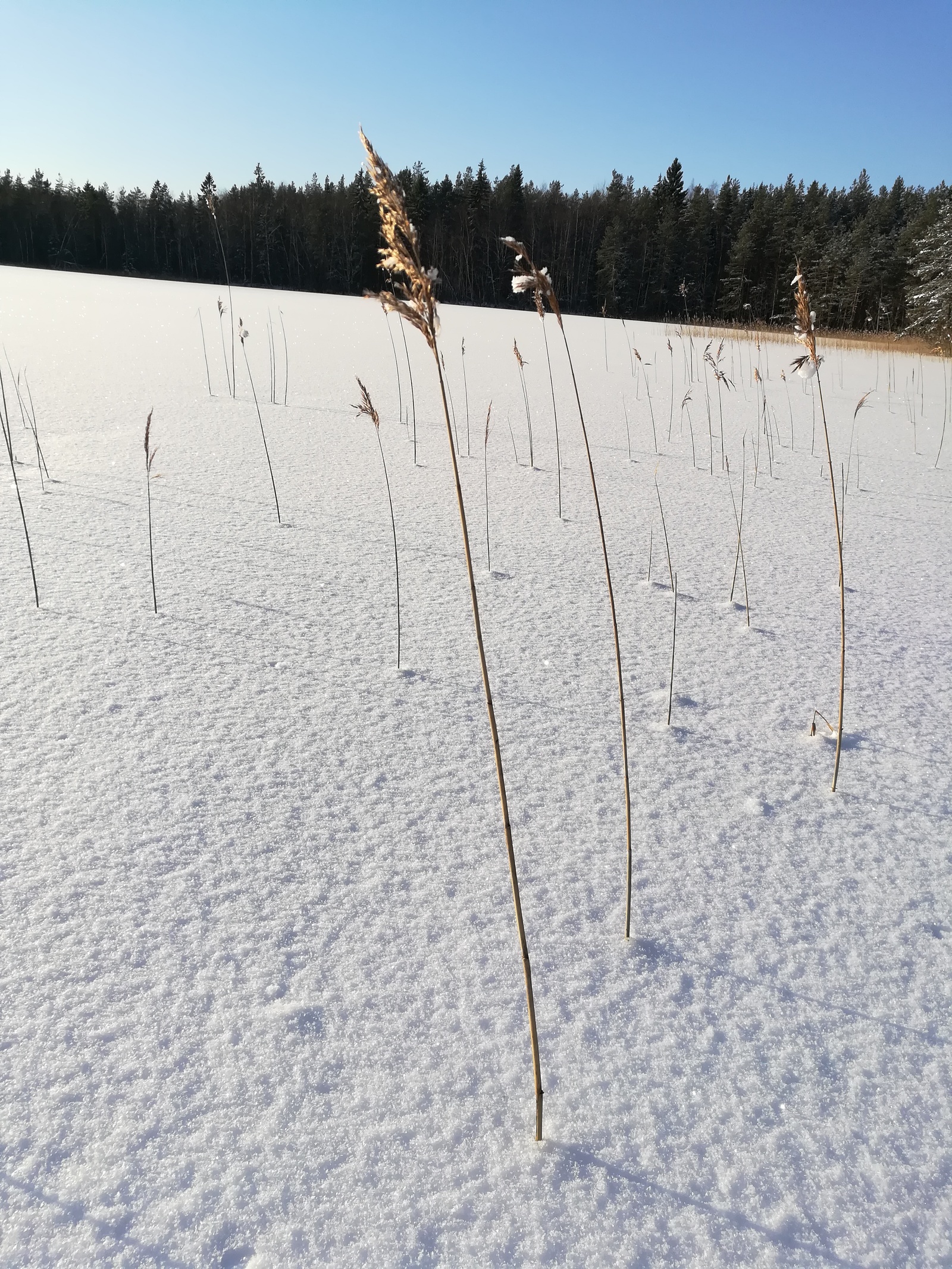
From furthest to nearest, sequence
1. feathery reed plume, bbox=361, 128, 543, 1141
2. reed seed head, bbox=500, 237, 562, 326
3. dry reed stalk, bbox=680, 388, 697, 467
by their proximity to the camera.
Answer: dry reed stalk, bbox=680, 388, 697, 467, reed seed head, bbox=500, 237, 562, 326, feathery reed plume, bbox=361, 128, 543, 1141

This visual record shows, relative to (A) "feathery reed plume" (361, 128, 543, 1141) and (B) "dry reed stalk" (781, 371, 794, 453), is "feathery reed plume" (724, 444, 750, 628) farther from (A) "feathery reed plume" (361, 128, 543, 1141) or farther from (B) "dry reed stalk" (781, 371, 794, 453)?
(A) "feathery reed plume" (361, 128, 543, 1141)

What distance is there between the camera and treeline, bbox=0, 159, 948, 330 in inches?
1201

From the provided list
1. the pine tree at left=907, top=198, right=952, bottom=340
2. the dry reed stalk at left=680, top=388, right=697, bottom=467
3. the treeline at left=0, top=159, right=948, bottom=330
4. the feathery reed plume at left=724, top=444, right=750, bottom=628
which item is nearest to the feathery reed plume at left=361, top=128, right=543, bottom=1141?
the feathery reed plume at left=724, top=444, right=750, bottom=628

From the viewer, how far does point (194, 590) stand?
2297 mm

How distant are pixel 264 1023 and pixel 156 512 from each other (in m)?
2.42

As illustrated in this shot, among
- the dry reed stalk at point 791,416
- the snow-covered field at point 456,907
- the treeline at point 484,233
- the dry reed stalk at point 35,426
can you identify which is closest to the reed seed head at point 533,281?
the snow-covered field at point 456,907

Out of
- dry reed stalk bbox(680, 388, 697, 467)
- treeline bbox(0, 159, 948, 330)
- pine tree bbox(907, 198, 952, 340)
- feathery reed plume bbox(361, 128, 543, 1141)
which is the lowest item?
dry reed stalk bbox(680, 388, 697, 467)

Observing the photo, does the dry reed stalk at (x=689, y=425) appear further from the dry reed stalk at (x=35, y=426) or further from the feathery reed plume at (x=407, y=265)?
the feathery reed plume at (x=407, y=265)

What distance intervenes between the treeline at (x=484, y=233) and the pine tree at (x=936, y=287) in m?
10.2

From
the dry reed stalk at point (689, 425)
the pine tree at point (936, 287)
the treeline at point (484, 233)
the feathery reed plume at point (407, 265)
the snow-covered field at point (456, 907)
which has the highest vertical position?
the treeline at point (484, 233)

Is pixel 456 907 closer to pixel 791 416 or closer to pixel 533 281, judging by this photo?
pixel 533 281

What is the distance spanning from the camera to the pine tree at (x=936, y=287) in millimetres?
16297

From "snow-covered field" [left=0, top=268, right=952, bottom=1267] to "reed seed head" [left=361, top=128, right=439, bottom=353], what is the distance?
88 centimetres

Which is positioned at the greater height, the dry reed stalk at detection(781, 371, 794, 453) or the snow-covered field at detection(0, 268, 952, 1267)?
the dry reed stalk at detection(781, 371, 794, 453)
